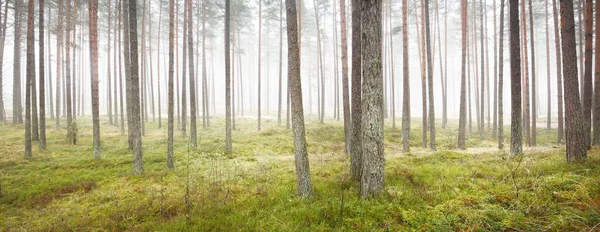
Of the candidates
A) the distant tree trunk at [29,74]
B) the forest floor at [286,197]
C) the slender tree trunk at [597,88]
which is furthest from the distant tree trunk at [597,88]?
the distant tree trunk at [29,74]

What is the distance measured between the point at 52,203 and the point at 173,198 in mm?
3819

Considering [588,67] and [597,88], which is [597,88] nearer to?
[597,88]

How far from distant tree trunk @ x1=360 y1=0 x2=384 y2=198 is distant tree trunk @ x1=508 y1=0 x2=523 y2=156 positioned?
6789mm

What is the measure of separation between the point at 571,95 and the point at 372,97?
5994 mm

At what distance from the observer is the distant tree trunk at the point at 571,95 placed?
23.7 feet

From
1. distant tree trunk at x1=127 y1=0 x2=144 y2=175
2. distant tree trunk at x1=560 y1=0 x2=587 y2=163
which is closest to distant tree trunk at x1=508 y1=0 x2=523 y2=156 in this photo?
distant tree trunk at x1=560 y1=0 x2=587 y2=163

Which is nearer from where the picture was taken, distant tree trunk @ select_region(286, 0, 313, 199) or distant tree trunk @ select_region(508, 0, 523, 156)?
distant tree trunk @ select_region(286, 0, 313, 199)

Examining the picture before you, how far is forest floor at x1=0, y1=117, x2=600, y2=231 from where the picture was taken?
4508mm

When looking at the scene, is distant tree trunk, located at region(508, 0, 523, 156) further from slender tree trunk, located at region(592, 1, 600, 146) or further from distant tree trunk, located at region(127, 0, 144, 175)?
distant tree trunk, located at region(127, 0, 144, 175)

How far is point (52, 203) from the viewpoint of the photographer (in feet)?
25.8

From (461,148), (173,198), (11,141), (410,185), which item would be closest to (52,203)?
(173,198)

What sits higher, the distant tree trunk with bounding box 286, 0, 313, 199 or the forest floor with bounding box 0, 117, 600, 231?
the distant tree trunk with bounding box 286, 0, 313, 199

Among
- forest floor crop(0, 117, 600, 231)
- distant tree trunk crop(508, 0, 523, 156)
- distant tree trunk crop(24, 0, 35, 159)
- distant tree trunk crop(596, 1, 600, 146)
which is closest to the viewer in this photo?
forest floor crop(0, 117, 600, 231)

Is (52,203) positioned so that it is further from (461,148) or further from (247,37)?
(247,37)
